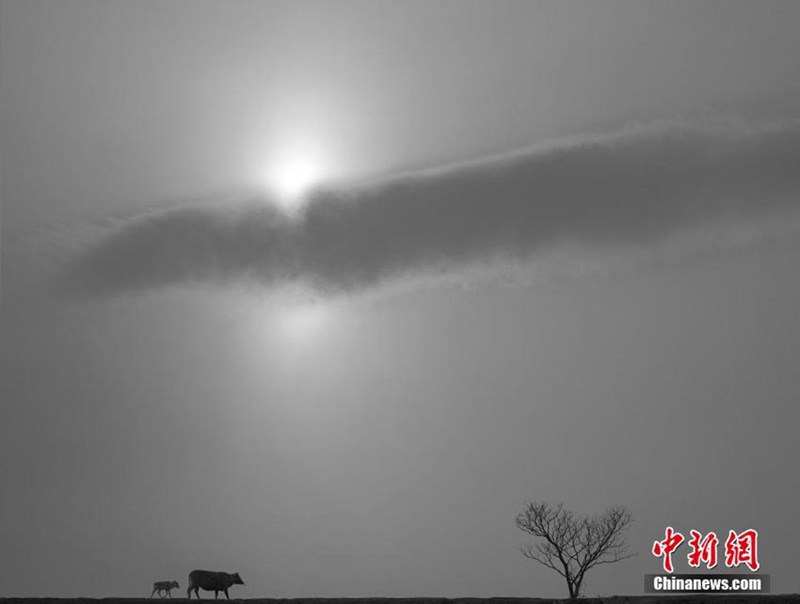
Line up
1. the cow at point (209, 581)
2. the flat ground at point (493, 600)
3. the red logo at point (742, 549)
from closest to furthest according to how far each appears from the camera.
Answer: the flat ground at point (493, 600), the red logo at point (742, 549), the cow at point (209, 581)

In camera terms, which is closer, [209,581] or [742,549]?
[742,549]

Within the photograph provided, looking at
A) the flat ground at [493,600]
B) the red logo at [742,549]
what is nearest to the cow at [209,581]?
the flat ground at [493,600]

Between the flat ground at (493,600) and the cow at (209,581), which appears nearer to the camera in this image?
the flat ground at (493,600)

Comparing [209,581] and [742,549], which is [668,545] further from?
[209,581]

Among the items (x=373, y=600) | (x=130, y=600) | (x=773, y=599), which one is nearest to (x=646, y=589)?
(x=773, y=599)

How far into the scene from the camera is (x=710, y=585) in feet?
223

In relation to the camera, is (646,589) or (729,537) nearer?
(646,589)

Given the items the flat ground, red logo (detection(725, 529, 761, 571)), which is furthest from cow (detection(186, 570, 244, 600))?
red logo (detection(725, 529, 761, 571))

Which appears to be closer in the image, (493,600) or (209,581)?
(493,600)

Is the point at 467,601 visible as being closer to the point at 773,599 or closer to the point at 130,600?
the point at 773,599

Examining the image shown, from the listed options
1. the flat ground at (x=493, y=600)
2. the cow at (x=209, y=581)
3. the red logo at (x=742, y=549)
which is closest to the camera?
the flat ground at (x=493, y=600)

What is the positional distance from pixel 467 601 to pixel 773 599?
52.7 ft

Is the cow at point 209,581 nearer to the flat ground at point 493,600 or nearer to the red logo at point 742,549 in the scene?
the flat ground at point 493,600

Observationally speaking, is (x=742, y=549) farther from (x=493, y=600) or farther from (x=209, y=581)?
(x=209, y=581)
